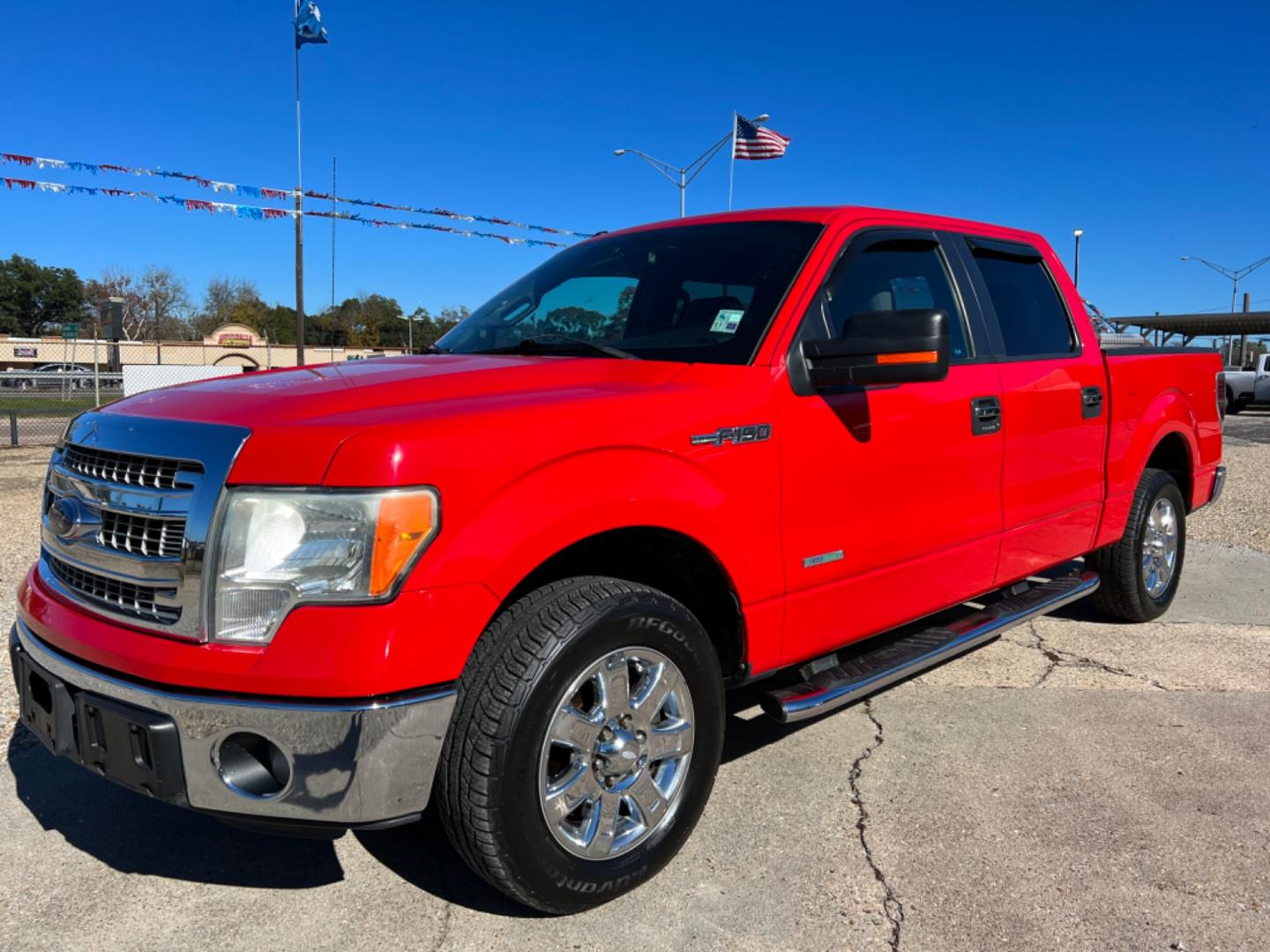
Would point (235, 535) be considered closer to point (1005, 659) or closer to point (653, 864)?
point (653, 864)

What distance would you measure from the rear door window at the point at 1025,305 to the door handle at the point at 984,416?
363mm

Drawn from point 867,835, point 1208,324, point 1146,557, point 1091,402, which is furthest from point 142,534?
point 1208,324

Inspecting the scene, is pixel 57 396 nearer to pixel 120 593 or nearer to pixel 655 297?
pixel 655 297

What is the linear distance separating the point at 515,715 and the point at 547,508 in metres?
0.49

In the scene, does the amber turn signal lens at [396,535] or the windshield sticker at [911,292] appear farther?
the windshield sticker at [911,292]

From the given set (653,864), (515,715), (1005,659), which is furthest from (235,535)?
(1005,659)

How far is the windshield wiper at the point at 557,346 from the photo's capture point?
3.04 m

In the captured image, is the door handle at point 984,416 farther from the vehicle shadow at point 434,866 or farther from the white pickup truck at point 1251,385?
the white pickup truck at point 1251,385

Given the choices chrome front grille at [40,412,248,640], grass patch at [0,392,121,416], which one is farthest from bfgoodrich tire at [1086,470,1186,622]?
grass patch at [0,392,121,416]

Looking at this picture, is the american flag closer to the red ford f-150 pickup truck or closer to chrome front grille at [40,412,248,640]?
the red ford f-150 pickup truck

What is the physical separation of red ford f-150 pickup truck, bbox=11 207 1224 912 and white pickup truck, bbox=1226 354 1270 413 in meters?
28.5

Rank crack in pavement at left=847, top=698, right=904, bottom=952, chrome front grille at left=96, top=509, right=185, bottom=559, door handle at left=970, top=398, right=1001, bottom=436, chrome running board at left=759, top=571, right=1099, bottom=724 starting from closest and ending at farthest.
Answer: chrome front grille at left=96, top=509, right=185, bottom=559 < crack in pavement at left=847, top=698, right=904, bottom=952 < chrome running board at left=759, top=571, right=1099, bottom=724 < door handle at left=970, top=398, right=1001, bottom=436

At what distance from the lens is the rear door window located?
13.1 feet

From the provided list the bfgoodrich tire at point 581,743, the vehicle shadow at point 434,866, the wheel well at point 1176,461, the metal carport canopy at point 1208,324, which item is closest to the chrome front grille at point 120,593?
the bfgoodrich tire at point 581,743
